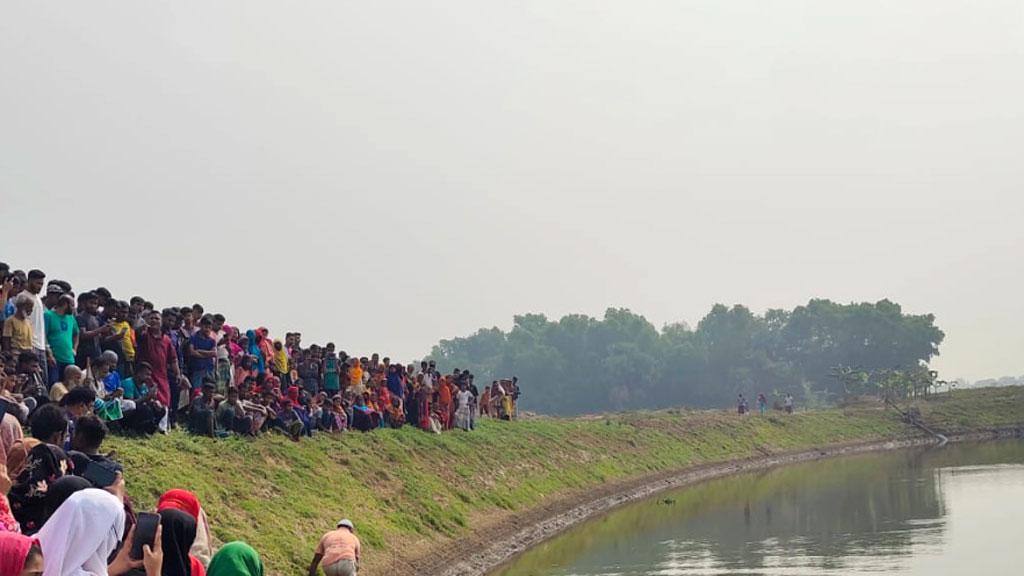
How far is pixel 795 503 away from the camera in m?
36.2

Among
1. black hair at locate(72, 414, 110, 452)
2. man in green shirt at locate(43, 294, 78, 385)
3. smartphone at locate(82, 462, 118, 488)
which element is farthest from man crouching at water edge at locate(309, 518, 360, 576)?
man in green shirt at locate(43, 294, 78, 385)

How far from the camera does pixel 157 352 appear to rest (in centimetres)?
1686

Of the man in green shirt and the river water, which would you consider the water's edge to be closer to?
the river water

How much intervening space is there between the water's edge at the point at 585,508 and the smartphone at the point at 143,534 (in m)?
14.2

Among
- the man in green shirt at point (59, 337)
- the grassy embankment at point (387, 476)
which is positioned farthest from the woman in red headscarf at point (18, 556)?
the man in green shirt at point (59, 337)

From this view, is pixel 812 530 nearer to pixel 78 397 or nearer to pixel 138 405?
pixel 138 405

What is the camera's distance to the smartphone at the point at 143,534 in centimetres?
672

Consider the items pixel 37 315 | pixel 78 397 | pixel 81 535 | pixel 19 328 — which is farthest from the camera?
pixel 37 315

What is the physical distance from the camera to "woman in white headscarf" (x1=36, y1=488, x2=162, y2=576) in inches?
237

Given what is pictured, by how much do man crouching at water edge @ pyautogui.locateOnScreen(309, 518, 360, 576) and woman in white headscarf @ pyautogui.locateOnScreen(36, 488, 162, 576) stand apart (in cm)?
589

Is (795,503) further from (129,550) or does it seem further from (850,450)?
(129,550)

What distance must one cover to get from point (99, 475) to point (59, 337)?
819 centimetres

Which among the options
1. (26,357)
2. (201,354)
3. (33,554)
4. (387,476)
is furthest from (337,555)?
(387,476)

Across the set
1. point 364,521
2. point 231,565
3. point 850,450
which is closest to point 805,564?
point 364,521
